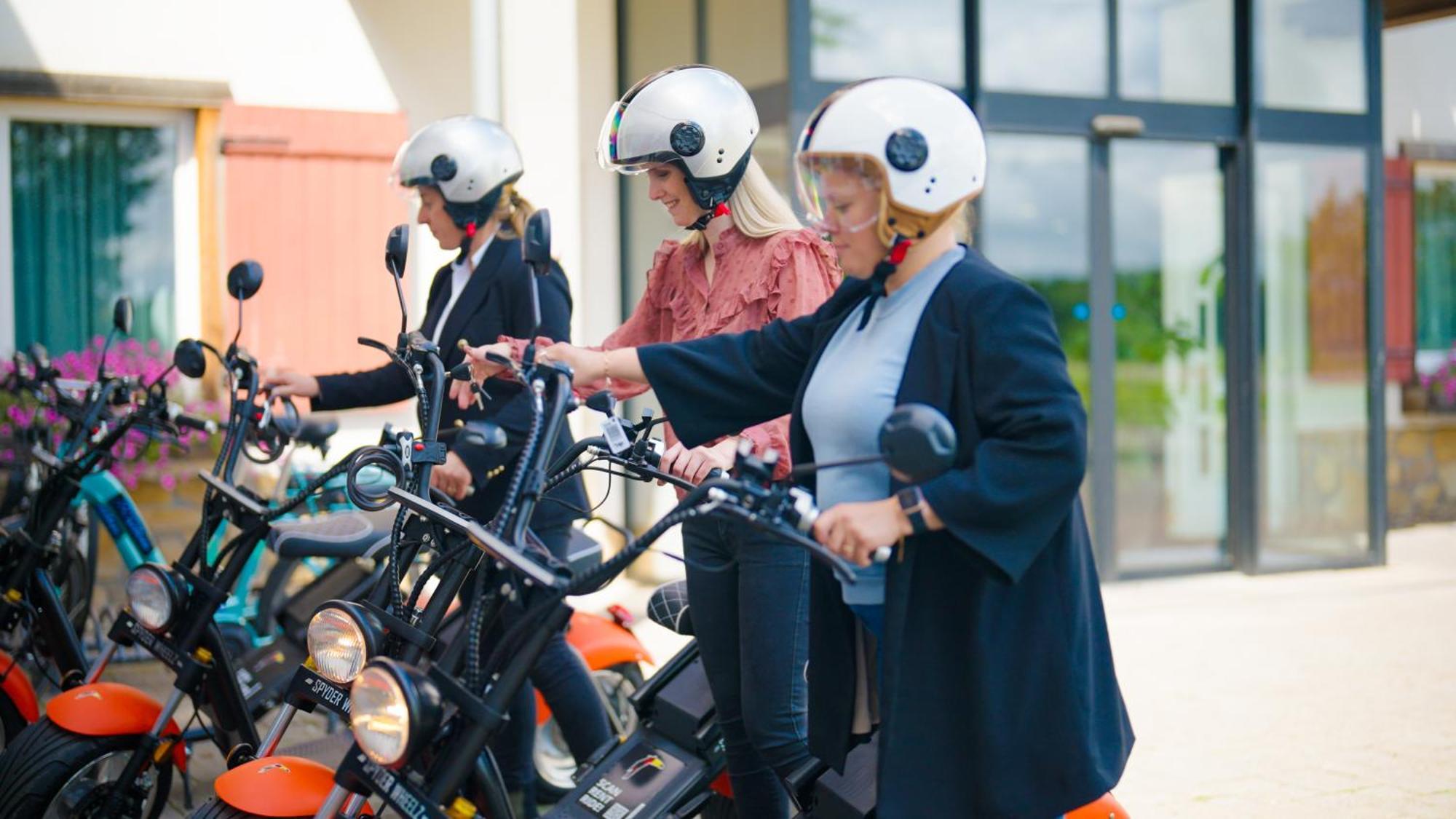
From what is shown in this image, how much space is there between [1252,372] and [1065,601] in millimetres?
6233

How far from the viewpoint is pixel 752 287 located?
114 inches

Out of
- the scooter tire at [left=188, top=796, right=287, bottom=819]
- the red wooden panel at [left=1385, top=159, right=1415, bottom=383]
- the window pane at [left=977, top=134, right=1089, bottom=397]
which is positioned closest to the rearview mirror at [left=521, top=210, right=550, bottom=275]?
the scooter tire at [left=188, top=796, right=287, bottom=819]

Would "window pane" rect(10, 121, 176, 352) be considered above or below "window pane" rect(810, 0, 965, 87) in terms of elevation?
below

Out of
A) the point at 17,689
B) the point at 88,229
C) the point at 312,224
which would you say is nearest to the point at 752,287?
the point at 17,689

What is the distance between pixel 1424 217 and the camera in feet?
34.1

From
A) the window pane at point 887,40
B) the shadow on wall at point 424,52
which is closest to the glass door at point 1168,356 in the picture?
the window pane at point 887,40

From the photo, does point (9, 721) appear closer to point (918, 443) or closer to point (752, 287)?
point (752, 287)

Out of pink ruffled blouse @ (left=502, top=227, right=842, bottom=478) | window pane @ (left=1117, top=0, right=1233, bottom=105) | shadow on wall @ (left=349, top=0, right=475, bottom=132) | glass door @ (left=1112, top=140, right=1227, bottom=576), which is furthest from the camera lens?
glass door @ (left=1112, top=140, right=1227, bottom=576)

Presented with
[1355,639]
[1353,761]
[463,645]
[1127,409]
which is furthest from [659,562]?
[463,645]

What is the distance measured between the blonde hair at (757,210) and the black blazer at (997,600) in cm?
87

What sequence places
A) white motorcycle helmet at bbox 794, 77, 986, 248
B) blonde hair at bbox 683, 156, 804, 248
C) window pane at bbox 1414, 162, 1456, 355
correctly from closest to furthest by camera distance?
white motorcycle helmet at bbox 794, 77, 986, 248 → blonde hair at bbox 683, 156, 804, 248 → window pane at bbox 1414, 162, 1456, 355

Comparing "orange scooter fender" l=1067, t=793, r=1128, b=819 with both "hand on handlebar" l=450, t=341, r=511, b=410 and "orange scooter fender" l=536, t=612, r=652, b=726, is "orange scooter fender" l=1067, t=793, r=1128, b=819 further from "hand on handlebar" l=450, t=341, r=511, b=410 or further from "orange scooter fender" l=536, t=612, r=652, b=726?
"orange scooter fender" l=536, t=612, r=652, b=726

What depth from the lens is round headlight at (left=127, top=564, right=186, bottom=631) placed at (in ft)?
10.0

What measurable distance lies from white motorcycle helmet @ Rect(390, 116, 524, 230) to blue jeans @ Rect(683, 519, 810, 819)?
3.91 ft
